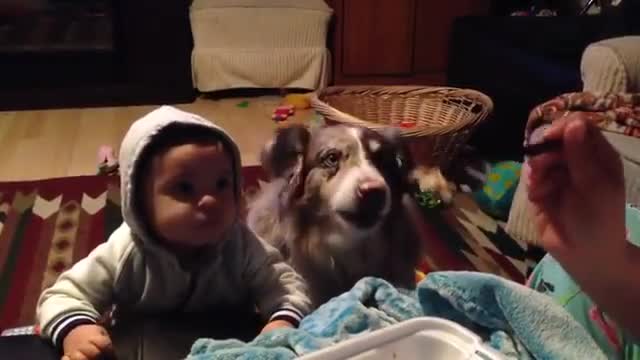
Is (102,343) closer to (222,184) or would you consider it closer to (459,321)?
(222,184)

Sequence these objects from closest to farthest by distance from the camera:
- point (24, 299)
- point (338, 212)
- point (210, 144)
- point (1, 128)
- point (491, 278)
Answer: point (491, 278) < point (210, 144) < point (338, 212) < point (24, 299) < point (1, 128)

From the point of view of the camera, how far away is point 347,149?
4.45ft

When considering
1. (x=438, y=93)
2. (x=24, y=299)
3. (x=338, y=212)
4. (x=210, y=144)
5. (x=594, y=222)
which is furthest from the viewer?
(x=438, y=93)

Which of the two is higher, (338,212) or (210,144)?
(210,144)

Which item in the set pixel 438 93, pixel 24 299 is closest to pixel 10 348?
pixel 24 299

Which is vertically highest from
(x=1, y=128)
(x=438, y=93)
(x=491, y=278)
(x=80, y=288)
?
(x=491, y=278)

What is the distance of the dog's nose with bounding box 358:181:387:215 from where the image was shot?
1292mm

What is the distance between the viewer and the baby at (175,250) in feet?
3.06

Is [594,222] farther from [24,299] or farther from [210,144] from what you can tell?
[24,299]

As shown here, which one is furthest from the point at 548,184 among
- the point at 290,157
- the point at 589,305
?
the point at 290,157

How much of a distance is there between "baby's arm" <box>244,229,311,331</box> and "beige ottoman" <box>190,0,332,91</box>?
93.7 inches

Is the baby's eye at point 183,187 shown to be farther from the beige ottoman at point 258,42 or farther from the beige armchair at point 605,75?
the beige ottoman at point 258,42

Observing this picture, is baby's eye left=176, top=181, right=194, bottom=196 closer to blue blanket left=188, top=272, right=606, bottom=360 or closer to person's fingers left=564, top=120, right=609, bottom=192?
blue blanket left=188, top=272, right=606, bottom=360

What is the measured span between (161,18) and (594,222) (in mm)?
2884
